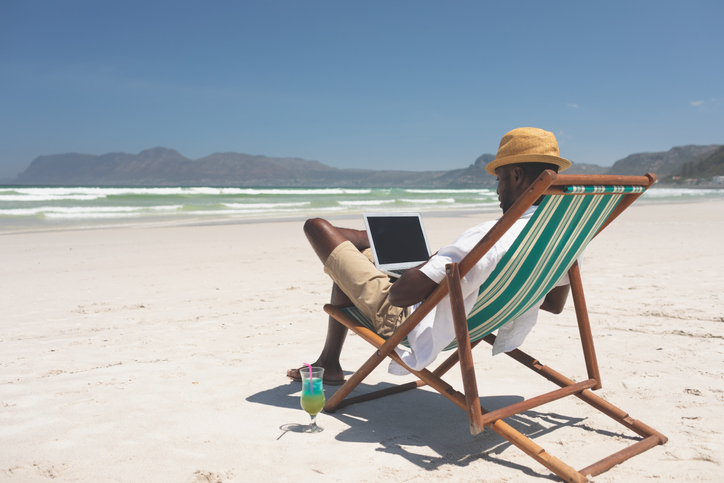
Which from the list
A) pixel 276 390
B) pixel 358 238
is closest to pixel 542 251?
pixel 358 238

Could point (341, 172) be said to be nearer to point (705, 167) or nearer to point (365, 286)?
point (705, 167)

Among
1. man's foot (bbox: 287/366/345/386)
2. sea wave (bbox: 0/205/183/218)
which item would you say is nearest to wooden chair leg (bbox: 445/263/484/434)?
man's foot (bbox: 287/366/345/386)

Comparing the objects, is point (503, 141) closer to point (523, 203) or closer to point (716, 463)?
point (523, 203)

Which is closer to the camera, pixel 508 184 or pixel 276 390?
pixel 508 184

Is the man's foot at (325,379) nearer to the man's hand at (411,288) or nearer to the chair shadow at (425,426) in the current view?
the chair shadow at (425,426)

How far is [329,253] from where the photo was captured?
2477mm

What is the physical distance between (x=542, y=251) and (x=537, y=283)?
0.19m

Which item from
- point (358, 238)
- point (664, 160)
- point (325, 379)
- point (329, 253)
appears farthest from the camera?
point (664, 160)

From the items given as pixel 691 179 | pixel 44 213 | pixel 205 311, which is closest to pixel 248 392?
pixel 205 311

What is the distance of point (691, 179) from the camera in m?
88.1

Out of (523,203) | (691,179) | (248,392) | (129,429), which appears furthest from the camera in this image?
(691,179)

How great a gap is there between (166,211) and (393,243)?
1858cm

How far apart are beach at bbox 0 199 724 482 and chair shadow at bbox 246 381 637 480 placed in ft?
0.03

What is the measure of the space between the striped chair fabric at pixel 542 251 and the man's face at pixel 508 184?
236 mm
